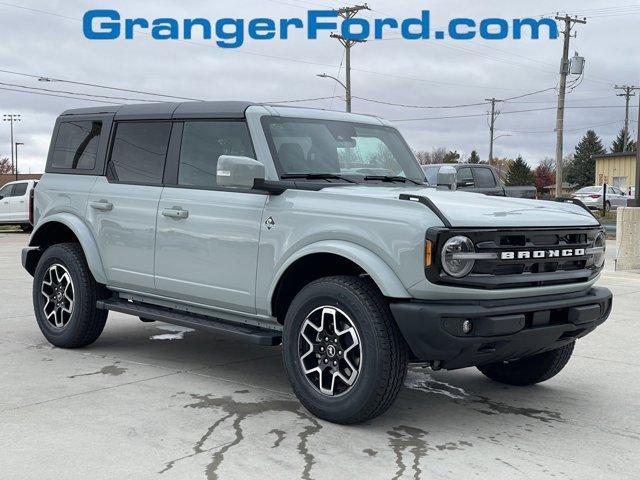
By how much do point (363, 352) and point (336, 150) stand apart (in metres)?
1.77

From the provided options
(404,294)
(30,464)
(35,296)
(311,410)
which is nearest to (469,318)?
(404,294)

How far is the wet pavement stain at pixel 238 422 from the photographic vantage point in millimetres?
4094

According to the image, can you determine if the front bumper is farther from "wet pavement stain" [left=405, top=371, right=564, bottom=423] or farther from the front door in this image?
the front door

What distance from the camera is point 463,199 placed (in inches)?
200

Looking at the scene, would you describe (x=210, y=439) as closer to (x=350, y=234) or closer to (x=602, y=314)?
(x=350, y=234)

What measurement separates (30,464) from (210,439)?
3.07ft

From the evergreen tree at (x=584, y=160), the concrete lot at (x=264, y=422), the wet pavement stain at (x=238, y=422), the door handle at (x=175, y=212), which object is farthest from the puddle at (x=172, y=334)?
the evergreen tree at (x=584, y=160)

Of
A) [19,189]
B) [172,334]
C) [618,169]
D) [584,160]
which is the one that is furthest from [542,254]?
[584,160]

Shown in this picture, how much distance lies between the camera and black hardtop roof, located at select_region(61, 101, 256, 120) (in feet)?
19.2

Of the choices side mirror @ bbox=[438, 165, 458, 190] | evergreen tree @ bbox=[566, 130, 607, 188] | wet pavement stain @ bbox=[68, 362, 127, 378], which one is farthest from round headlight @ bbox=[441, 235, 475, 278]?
evergreen tree @ bbox=[566, 130, 607, 188]

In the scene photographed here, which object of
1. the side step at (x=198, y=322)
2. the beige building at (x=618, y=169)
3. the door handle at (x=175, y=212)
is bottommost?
the side step at (x=198, y=322)

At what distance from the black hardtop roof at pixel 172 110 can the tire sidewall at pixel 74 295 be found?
1.21m

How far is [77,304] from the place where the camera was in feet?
22.0

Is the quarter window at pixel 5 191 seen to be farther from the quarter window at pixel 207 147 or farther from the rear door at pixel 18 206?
the quarter window at pixel 207 147
